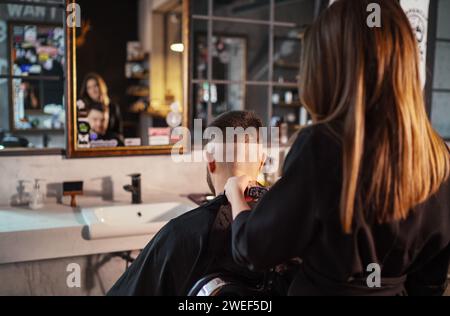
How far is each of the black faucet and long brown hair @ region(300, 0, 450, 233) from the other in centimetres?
189

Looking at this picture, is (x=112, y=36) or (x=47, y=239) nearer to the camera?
(x=47, y=239)

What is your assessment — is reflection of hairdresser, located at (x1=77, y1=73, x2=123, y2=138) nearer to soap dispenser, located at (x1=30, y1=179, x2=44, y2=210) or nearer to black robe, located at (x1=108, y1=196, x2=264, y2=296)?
soap dispenser, located at (x1=30, y1=179, x2=44, y2=210)

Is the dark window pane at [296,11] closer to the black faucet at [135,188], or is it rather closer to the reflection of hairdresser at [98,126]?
the reflection of hairdresser at [98,126]

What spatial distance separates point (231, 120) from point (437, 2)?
242cm

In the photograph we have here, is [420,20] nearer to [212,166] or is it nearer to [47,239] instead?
[212,166]

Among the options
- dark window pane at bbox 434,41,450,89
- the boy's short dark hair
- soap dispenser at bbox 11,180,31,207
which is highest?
dark window pane at bbox 434,41,450,89

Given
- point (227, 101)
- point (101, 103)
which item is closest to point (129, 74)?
point (227, 101)

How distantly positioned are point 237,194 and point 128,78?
440cm

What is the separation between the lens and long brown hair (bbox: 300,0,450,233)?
91cm

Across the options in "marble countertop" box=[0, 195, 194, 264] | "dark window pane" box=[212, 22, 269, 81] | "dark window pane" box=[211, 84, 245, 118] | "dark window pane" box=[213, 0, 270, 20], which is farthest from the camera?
"dark window pane" box=[212, 22, 269, 81]

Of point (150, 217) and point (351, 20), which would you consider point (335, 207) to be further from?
point (150, 217)

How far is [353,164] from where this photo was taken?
89cm

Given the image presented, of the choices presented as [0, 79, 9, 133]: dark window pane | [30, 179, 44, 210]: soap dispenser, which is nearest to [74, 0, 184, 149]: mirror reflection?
[30, 179, 44, 210]: soap dispenser
